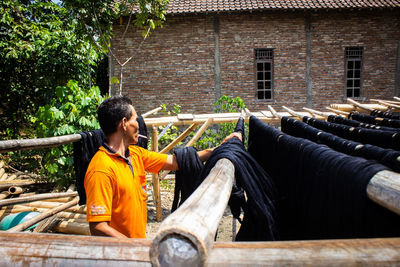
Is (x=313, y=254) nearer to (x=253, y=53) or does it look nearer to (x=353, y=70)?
(x=253, y=53)

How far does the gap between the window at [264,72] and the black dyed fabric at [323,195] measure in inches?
356

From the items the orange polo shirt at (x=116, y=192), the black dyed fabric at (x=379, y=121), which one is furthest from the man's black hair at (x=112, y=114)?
the black dyed fabric at (x=379, y=121)

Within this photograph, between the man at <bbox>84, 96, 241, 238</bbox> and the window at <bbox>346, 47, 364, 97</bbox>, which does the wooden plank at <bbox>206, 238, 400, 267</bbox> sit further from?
the window at <bbox>346, 47, 364, 97</bbox>

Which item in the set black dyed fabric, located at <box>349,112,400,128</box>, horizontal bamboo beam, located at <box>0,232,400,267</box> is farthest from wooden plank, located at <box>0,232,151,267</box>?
black dyed fabric, located at <box>349,112,400,128</box>

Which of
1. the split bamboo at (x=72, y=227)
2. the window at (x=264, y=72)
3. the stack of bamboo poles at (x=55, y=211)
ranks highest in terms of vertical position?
the window at (x=264, y=72)

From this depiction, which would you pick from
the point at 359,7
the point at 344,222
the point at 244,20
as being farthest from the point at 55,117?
the point at 359,7

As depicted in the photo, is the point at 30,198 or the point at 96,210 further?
the point at 30,198

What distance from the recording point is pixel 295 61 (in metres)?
9.77

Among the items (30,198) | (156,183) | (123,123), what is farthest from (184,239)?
(156,183)

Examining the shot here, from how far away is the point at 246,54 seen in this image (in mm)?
9695

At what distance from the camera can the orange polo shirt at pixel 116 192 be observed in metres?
1.60

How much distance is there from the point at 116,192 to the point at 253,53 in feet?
29.8

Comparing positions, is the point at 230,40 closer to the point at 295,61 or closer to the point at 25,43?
the point at 295,61

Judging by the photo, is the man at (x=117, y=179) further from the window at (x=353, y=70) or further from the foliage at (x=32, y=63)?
the window at (x=353, y=70)
